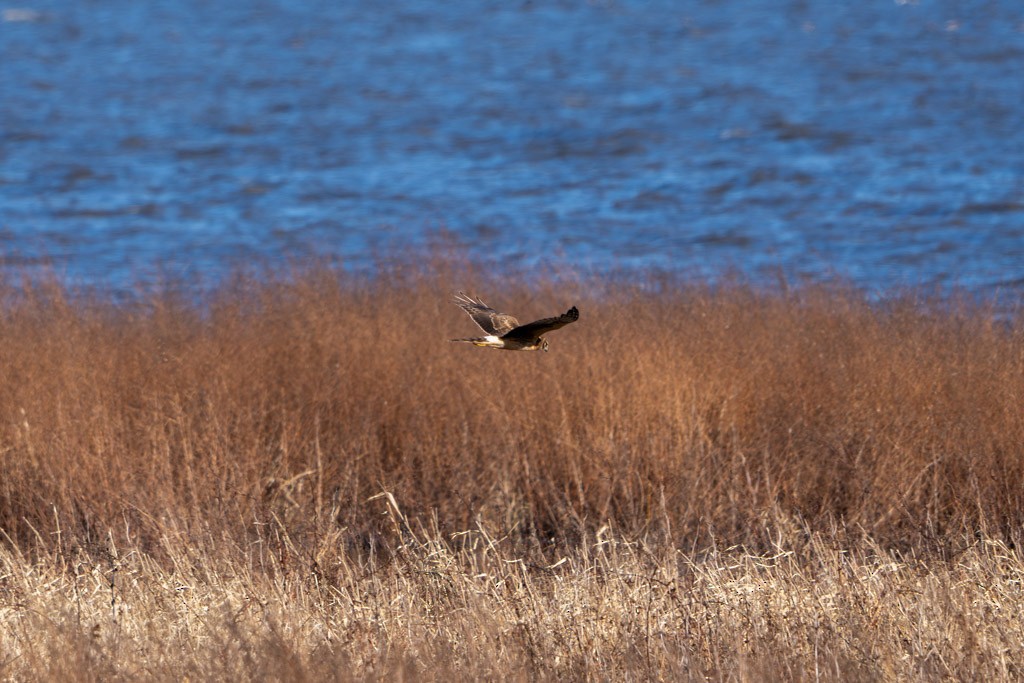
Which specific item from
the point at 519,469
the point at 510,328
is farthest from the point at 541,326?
the point at 519,469

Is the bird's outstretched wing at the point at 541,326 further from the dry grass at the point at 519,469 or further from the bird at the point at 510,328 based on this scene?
the dry grass at the point at 519,469

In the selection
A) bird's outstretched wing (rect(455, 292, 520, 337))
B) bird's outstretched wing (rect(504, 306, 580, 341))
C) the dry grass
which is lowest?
the dry grass

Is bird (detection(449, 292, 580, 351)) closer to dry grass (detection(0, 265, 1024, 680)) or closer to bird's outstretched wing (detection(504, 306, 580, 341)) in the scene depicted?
bird's outstretched wing (detection(504, 306, 580, 341))

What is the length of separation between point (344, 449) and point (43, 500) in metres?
1.76

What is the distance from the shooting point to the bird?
3797 millimetres

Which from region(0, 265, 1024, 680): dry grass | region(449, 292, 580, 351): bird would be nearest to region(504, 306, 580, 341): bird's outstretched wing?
region(449, 292, 580, 351): bird

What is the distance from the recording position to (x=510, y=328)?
443 cm

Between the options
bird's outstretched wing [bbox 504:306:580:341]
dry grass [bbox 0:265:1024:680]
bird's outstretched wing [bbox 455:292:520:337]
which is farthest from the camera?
dry grass [bbox 0:265:1024:680]

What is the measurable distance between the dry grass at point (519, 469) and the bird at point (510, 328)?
1.33 meters

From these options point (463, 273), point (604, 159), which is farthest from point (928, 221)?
point (463, 273)

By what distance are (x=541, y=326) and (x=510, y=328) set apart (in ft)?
1.89

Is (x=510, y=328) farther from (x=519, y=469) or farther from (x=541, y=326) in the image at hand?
(x=519, y=469)

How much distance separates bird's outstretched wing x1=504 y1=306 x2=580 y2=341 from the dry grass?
1577 millimetres

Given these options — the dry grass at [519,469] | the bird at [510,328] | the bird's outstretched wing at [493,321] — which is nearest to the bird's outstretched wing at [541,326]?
the bird at [510,328]
